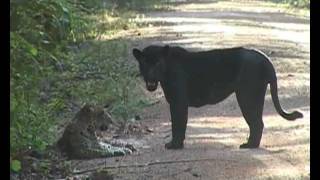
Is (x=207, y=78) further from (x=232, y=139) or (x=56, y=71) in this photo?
(x=56, y=71)

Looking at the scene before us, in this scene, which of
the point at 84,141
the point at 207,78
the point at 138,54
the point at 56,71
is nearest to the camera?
the point at 138,54

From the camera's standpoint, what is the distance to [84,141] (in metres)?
9.27

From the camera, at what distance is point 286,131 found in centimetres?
1062

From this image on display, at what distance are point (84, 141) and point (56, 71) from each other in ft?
25.4

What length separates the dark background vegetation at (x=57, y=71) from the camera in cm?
800

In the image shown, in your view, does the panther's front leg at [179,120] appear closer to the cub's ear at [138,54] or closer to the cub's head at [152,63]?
the cub's head at [152,63]

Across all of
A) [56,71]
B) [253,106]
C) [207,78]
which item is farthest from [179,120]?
[56,71]

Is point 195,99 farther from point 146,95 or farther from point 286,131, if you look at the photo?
point 146,95

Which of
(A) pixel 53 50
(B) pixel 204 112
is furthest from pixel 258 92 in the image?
(B) pixel 204 112

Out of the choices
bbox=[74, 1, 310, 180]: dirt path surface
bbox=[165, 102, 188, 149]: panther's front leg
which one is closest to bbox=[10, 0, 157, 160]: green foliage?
bbox=[74, 1, 310, 180]: dirt path surface

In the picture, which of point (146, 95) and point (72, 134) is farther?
point (146, 95)

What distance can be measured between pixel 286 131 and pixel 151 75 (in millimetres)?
2436

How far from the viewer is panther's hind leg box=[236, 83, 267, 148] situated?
30.3 feet

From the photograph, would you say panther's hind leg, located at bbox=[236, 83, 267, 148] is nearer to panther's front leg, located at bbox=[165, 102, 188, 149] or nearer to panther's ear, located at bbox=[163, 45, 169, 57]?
panther's front leg, located at bbox=[165, 102, 188, 149]
